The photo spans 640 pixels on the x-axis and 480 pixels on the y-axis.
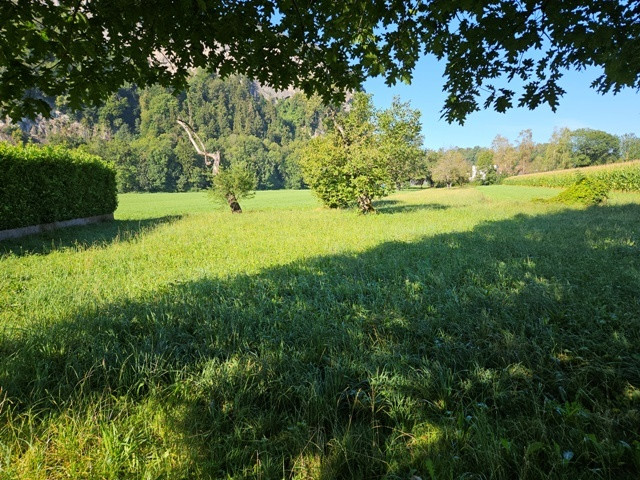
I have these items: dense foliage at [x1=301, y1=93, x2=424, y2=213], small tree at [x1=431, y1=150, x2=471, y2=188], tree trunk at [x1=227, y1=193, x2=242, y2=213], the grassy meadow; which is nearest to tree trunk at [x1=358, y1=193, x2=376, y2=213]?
dense foliage at [x1=301, y1=93, x2=424, y2=213]

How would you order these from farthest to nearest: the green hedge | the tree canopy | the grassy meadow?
the green hedge
the tree canopy
the grassy meadow

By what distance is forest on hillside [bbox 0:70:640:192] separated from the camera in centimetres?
7769

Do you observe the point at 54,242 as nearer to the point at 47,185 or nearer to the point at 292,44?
the point at 47,185

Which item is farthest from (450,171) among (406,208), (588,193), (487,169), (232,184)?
(232,184)

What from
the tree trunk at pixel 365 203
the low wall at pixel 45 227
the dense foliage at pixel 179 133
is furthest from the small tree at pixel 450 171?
the low wall at pixel 45 227

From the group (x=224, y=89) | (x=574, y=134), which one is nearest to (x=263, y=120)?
(x=224, y=89)

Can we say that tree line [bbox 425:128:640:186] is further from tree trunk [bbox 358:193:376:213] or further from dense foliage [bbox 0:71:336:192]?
tree trunk [bbox 358:193:376:213]

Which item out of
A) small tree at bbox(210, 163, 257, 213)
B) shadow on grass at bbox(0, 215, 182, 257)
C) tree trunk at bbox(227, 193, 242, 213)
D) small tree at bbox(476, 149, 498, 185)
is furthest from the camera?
small tree at bbox(476, 149, 498, 185)

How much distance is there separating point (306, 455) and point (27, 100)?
15.1ft

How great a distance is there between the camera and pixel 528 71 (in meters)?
4.80

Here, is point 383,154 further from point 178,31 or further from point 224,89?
point 224,89

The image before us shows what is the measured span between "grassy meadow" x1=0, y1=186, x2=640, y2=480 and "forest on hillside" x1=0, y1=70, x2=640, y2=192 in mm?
48370

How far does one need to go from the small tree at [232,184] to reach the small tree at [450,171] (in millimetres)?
64443

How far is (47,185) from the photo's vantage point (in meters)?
11.4
